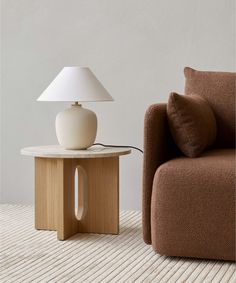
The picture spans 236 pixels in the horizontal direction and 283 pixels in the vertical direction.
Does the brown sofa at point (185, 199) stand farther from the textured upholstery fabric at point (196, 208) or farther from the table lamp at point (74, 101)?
the table lamp at point (74, 101)

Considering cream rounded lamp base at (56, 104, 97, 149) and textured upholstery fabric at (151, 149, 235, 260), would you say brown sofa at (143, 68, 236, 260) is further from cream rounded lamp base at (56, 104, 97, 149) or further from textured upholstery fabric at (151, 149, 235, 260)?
cream rounded lamp base at (56, 104, 97, 149)

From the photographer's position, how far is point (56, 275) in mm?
2275

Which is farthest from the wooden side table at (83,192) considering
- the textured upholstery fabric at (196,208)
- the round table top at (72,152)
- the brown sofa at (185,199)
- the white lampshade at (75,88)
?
the textured upholstery fabric at (196,208)

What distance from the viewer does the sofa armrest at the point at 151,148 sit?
101 inches

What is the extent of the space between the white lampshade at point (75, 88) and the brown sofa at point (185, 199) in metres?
0.42

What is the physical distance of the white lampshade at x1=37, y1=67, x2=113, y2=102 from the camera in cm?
287

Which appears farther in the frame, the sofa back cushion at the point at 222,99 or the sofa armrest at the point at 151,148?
the sofa back cushion at the point at 222,99

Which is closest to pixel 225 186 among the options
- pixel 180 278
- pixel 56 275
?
pixel 180 278

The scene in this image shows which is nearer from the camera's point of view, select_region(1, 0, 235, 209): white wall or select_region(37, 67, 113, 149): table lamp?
select_region(37, 67, 113, 149): table lamp

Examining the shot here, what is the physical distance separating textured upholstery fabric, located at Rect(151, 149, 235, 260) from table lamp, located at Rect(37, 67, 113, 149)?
0.57 m

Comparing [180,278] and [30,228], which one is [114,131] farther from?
[180,278]

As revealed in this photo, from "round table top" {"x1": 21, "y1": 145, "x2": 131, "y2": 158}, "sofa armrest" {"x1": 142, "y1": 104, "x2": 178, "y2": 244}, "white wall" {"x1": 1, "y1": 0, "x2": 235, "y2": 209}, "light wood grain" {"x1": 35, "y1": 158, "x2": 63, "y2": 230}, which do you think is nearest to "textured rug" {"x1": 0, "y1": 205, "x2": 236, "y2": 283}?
"light wood grain" {"x1": 35, "y1": 158, "x2": 63, "y2": 230}

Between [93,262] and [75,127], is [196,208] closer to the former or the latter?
[93,262]

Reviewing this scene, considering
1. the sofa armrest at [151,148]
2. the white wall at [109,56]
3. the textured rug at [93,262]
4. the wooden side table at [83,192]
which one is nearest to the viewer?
the textured rug at [93,262]
